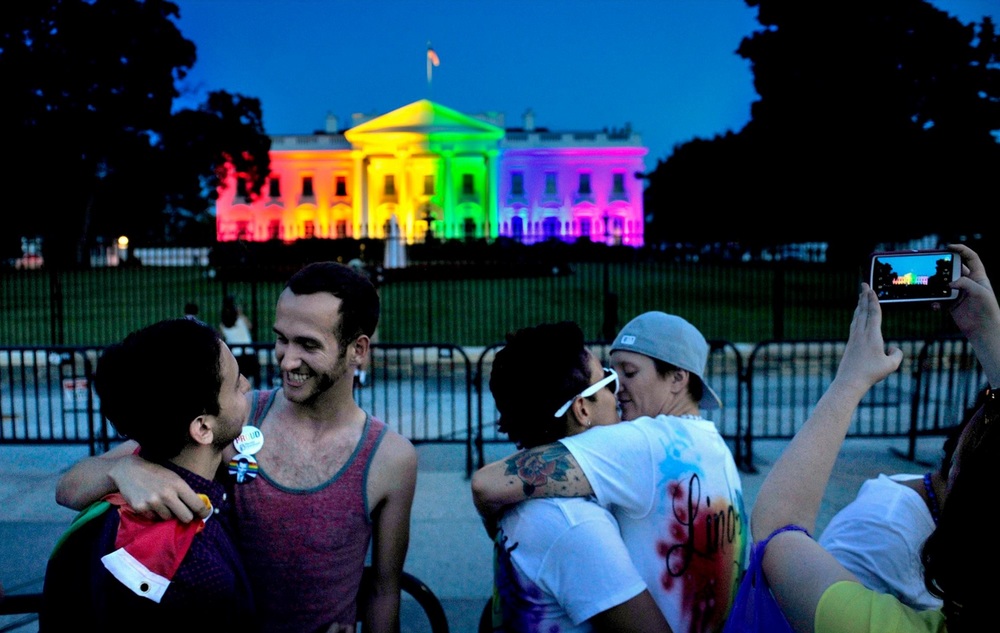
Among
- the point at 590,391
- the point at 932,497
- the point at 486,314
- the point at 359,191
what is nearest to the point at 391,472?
the point at 590,391

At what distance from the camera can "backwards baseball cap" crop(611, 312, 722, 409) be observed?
2482mm

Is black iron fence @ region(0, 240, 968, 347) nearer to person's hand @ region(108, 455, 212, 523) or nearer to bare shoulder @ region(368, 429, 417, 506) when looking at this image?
bare shoulder @ region(368, 429, 417, 506)

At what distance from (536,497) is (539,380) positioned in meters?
0.32

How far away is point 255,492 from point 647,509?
3.69 ft

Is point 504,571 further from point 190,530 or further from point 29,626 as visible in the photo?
point 29,626

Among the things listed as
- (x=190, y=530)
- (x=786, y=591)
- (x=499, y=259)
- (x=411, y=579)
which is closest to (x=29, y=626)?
(x=411, y=579)

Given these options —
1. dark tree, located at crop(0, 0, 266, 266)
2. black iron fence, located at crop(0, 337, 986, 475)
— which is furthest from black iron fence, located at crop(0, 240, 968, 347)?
dark tree, located at crop(0, 0, 266, 266)

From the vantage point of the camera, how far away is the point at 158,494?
165 cm

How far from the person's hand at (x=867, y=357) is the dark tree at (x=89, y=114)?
38.0 m

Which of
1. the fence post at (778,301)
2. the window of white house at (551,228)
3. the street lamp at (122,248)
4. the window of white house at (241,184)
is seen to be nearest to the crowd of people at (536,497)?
the fence post at (778,301)

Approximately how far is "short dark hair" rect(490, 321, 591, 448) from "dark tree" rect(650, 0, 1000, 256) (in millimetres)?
27037

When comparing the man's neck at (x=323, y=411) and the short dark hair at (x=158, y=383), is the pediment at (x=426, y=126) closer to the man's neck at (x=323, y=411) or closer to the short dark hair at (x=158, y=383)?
the man's neck at (x=323, y=411)

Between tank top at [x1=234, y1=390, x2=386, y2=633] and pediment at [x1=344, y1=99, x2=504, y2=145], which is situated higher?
pediment at [x1=344, y1=99, x2=504, y2=145]

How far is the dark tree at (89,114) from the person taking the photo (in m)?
36.0
